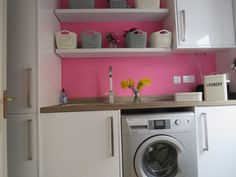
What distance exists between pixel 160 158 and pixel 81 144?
0.70 metres

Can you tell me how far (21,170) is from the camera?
1595 mm

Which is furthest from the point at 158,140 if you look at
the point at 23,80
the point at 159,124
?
the point at 23,80

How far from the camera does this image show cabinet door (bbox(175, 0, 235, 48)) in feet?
6.93

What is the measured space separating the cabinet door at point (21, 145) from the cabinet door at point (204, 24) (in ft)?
5.16

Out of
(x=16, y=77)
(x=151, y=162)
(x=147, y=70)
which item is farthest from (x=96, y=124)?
(x=147, y=70)

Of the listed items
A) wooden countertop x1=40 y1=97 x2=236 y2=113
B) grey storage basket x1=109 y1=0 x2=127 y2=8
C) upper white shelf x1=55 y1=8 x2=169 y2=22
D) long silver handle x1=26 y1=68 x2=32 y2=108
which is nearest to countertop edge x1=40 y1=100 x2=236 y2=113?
wooden countertop x1=40 y1=97 x2=236 y2=113

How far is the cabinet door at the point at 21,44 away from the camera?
5.23 ft

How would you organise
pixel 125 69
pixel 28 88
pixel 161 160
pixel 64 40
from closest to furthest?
pixel 28 88 → pixel 161 160 → pixel 64 40 → pixel 125 69

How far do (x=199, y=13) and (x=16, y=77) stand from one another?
1823 millimetres

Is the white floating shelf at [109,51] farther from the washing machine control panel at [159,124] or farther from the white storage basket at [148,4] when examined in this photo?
the washing machine control panel at [159,124]

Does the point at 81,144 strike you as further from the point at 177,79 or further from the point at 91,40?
the point at 177,79

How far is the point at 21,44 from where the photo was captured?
1.60m

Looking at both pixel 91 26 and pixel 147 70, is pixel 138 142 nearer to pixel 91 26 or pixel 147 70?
pixel 147 70

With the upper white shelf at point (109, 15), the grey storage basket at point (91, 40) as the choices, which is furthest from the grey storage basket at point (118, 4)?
the grey storage basket at point (91, 40)
